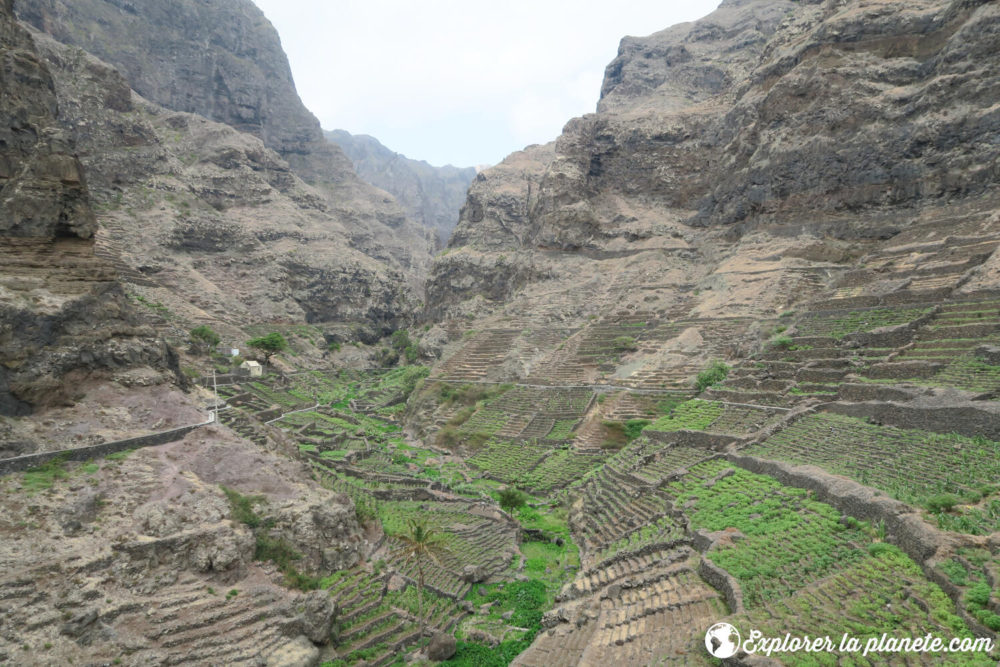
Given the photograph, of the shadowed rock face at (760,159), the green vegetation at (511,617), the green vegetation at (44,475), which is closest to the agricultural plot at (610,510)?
the green vegetation at (511,617)

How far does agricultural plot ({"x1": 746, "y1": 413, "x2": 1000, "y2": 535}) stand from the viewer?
1340 centimetres

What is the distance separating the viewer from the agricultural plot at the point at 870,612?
371 inches

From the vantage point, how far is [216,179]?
91125mm

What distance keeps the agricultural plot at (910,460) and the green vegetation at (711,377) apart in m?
10.8

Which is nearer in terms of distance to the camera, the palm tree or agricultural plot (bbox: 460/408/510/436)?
the palm tree

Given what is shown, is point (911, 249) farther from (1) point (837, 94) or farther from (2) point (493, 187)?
(2) point (493, 187)

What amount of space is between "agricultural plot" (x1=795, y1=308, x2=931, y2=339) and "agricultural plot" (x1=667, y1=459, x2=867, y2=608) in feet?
48.5

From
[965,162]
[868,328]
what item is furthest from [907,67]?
[868,328]

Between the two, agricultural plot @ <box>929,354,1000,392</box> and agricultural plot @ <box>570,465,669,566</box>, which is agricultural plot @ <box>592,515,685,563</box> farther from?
agricultural plot @ <box>929,354,1000,392</box>

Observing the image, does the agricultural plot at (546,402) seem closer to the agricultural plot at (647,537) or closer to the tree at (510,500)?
the tree at (510,500)

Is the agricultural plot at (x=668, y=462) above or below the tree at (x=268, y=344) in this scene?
above

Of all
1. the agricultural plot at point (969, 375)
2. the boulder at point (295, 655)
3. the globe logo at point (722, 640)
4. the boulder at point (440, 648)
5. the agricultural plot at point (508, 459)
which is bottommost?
the agricultural plot at point (508, 459)

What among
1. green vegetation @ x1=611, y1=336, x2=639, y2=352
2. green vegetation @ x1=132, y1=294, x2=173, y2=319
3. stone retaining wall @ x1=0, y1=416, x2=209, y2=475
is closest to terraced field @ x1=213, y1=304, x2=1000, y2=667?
green vegetation @ x1=611, y1=336, x2=639, y2=352

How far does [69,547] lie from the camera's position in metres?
13.2
